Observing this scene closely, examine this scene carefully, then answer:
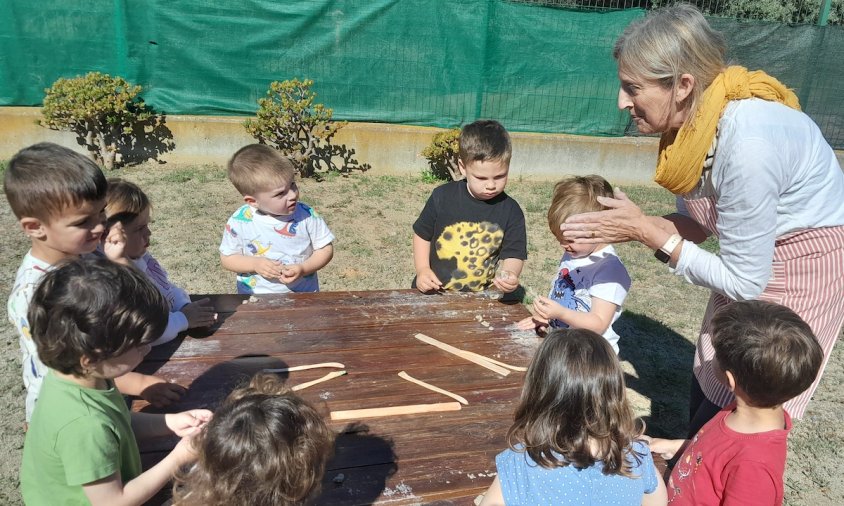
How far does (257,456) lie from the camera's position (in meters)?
1.45

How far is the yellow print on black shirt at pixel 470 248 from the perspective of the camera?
3520 millimetres

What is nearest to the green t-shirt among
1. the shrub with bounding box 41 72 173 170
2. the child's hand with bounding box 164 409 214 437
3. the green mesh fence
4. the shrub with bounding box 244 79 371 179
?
the child's hand with bounding box 164 409 214 437

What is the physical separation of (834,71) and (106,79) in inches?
410

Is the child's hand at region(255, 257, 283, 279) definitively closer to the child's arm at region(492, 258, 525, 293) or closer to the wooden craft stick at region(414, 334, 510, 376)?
the wooden craft stick at region(414, 334, 510, 376)

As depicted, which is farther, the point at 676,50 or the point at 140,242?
the point at 140,242

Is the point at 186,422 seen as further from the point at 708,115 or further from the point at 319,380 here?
the point at 708,115

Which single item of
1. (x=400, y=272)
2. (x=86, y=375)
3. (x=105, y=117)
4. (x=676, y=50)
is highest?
(x=676, y=50)

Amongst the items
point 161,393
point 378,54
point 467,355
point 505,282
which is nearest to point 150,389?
point 161,393

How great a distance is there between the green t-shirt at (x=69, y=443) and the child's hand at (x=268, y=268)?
1574mm

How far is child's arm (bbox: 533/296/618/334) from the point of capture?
280cm

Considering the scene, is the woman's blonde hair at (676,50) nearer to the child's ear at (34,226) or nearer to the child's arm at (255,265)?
the child's arm at (255,265)

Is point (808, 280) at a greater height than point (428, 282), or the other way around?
point (808, 280)

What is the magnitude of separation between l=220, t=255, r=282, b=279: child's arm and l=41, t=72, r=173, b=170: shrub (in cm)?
533

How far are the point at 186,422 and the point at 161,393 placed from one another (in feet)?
1.12
